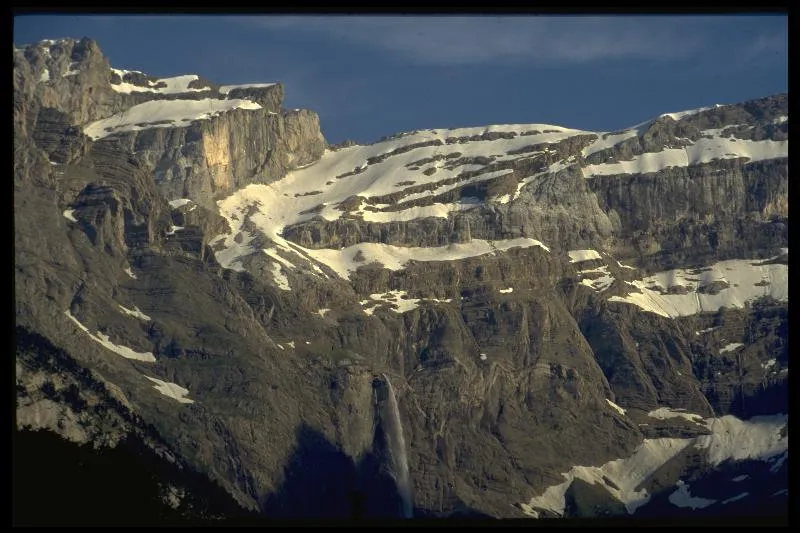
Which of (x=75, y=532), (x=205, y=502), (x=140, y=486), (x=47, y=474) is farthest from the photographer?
(x=205, y=502)

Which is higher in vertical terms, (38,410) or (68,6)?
(68,6)

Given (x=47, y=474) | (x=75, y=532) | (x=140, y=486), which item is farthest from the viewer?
(x=140, y=486)

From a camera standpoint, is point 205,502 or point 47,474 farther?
point 205,502

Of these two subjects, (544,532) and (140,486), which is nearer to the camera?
(544,532)

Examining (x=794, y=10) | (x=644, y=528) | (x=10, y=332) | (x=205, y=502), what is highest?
(x=794, y=10)

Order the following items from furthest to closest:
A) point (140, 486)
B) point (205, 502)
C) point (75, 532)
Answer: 1. point (205, 502)
2. point (140, 486)
3. point (75, 532)

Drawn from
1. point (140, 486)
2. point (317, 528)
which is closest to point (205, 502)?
point (140, 486)

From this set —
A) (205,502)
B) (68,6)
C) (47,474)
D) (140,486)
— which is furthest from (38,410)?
(68,6)

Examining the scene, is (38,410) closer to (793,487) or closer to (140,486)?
(140,486)

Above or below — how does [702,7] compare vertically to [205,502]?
above

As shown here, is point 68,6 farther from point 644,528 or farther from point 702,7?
point 644,528
